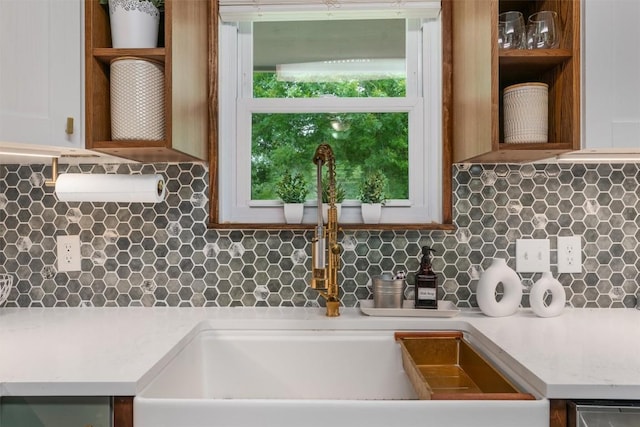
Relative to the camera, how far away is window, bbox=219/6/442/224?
181cm

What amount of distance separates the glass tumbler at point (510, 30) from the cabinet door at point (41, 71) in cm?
124

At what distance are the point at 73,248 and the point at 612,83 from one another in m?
1.84

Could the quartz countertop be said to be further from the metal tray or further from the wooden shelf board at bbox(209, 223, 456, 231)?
the wooden shelf board at bbox(209, 223, 456, 231)

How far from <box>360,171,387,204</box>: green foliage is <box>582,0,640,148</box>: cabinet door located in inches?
26.7

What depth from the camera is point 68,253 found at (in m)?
1.74

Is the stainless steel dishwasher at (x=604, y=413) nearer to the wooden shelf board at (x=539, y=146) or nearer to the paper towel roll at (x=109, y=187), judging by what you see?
the wooden shelf board at (x=539, y=146)

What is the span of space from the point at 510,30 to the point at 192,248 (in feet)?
4.19

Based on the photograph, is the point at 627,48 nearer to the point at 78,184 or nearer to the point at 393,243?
the point at 393,243

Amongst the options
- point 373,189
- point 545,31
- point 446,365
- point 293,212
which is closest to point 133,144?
point 293,212

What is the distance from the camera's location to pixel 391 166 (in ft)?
6.02

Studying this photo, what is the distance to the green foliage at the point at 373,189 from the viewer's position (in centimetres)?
174

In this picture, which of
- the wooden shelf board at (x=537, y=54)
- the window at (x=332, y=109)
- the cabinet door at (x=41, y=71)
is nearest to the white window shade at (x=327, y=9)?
the window at (x=332, y=109)

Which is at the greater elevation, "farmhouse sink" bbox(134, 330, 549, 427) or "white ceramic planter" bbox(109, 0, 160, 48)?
"white ceramic planter" bbox(109, 0, 160, 48)

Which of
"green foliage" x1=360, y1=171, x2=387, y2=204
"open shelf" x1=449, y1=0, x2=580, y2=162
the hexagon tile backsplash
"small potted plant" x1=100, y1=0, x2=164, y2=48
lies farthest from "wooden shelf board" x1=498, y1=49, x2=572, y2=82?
"small potted plant" x1=100, y1=0, x2=164, y2=48
